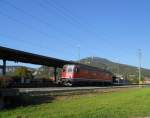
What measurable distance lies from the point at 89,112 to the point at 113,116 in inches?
53.9

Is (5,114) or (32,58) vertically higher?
(32,58)

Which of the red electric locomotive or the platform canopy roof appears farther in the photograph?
the red electric locomotive

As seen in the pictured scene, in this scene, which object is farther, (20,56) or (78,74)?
(78,74)

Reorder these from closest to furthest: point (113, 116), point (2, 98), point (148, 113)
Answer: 1. point (113, 116)
2. point (148, 113)
3. point (2, 98)

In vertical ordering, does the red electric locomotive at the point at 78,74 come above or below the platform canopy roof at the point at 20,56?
below

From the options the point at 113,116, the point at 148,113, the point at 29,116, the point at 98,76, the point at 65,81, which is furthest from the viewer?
the point at 98,76

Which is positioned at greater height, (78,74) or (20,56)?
(20,56)

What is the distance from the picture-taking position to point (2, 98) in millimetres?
21031

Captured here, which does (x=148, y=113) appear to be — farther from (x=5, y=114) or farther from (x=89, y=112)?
(x=5, y=114)

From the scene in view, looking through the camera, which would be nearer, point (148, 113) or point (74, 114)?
point (74, 114)

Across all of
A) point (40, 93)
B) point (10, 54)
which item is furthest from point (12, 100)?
point (10, 54)

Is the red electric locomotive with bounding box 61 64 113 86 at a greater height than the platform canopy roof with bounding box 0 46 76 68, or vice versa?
the platform canopy roof with bounding box 0 46 76 68

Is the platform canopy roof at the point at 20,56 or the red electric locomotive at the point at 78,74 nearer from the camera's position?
the platform canopy roof at the point at 20,56

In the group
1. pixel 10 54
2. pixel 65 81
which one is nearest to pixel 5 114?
pixel 10 54
